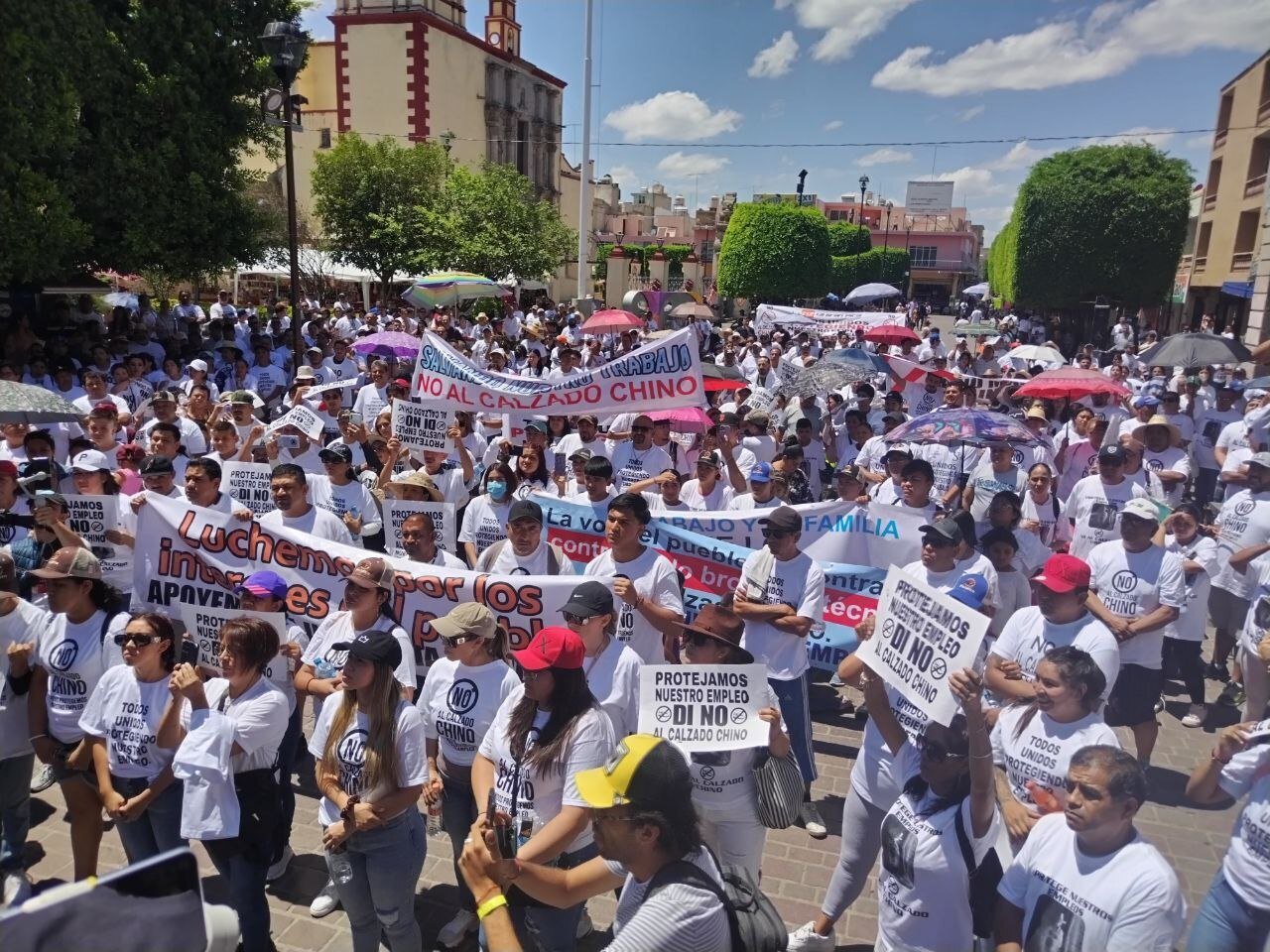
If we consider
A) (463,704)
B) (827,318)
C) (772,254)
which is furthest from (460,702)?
(772,254)

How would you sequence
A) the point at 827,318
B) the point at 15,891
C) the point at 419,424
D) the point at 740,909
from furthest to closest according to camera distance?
1. the point at 827,318
2. the point at 419,424
3. the point at 740,909
4. the point at 15,891

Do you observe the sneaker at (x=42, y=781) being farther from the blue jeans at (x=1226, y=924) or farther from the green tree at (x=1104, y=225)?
the green tree at (x=1104, y=225)

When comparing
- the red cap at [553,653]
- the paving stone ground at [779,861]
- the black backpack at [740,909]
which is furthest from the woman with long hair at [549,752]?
the paving stone ground at [779,861]

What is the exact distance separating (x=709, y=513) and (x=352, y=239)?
2793 cm

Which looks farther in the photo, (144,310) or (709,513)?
(144,310)

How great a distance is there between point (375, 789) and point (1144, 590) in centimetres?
490

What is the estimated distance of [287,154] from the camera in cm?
1188

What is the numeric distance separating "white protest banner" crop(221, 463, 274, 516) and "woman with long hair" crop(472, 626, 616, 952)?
4.53 meters

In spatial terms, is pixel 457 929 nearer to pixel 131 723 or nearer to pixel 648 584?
pixel 131 723

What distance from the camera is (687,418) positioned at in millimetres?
9156

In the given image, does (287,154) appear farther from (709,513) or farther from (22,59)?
(709,513)

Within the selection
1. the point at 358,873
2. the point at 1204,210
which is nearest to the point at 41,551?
the point at 358,873

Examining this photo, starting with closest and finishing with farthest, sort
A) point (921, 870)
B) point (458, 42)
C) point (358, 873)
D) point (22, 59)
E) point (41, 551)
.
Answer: point (921, 870) → point (358, 873) → point (41, 551) → point (22, 59) → point (458, 42)

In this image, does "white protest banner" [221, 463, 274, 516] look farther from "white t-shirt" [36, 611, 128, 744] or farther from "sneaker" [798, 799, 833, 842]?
"sneaker" [798, 799, 833, 842]
